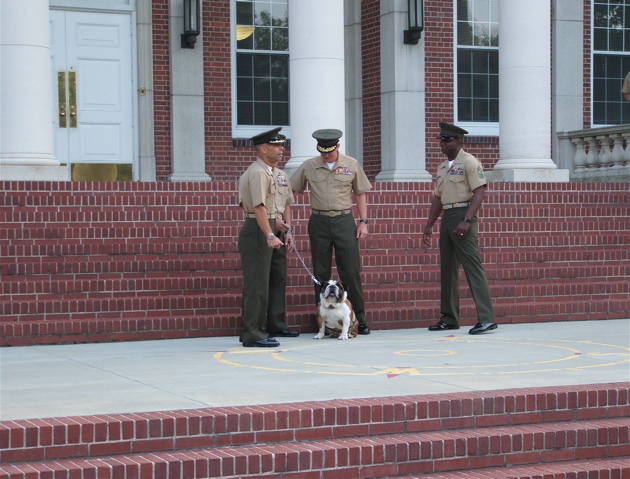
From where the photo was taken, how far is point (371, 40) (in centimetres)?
1823

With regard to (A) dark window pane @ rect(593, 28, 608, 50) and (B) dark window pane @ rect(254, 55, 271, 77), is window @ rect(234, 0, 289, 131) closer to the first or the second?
(B) dark window pane @ rect(254, 55, 271, 77)

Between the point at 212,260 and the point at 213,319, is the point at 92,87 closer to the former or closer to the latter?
the point at 212,260

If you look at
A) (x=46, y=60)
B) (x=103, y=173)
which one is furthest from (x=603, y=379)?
(x=103, y=173)

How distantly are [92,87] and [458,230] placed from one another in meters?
7.84

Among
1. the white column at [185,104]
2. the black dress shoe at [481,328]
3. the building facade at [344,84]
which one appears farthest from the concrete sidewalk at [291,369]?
the white column at [185,104]

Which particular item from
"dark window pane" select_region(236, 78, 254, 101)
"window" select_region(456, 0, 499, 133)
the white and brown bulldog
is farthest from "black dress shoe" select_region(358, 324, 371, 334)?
"window" select_region(456, 0, 499, 133)

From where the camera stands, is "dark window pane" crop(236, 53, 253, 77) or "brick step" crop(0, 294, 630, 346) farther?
"dark window pane" crop(236, 53, 253, 77)

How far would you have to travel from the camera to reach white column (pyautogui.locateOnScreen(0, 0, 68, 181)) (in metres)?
12.6

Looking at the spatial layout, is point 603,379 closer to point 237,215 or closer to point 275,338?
point 275,338

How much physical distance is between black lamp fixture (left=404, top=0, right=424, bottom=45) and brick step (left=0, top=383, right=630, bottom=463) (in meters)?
10.8

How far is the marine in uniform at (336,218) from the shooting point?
11.1 m

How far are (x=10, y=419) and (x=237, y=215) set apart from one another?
6462mm

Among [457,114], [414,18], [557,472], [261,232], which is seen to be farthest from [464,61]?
[557,472]

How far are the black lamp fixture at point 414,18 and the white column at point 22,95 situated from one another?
22.1ft
